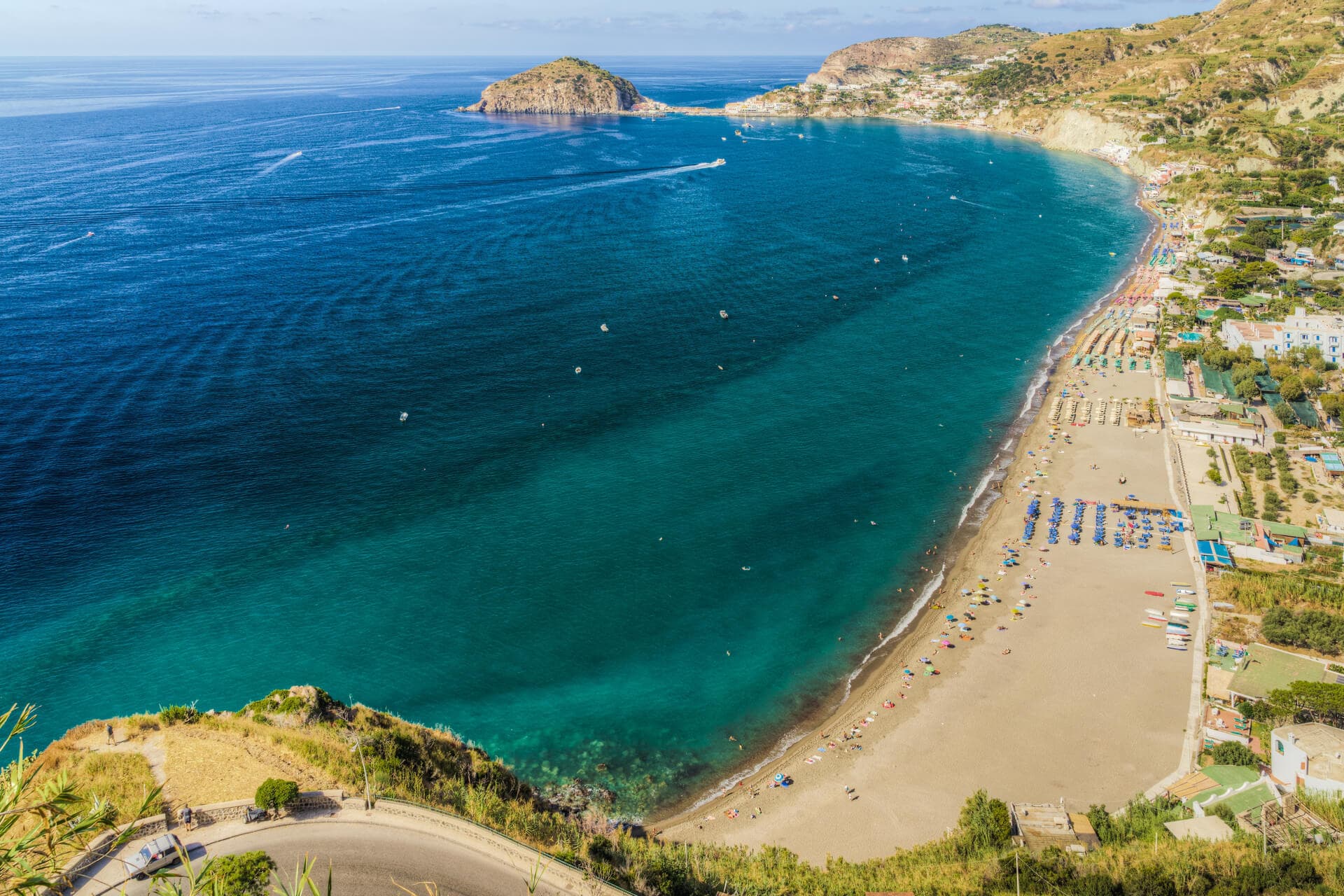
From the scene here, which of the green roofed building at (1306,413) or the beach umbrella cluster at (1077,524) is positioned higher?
the green roofed building at (1306,413)

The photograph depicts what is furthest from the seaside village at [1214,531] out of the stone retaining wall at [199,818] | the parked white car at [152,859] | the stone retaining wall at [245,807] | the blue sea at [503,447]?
the parked white car at [152,859]

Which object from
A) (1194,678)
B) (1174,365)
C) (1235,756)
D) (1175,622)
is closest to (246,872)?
(1235,756)

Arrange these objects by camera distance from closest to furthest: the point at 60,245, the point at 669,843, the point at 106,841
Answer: the point at 106,841 < the point at 669,843 < the point at 60,245

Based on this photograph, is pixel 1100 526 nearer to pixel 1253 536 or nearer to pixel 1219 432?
pixel 1253 536

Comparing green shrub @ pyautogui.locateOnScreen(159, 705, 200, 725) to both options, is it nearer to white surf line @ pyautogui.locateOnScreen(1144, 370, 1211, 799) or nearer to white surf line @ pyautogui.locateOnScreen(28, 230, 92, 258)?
white surf line @ pyautogui.locateOnScreen(1144, 370, 1211, 799)

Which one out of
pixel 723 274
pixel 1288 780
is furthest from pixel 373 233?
pixel 1288 780

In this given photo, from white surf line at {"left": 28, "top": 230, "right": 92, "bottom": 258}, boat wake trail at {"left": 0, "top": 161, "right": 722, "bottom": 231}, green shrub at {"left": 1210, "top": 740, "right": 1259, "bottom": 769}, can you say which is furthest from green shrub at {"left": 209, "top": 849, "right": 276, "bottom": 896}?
boat wake trail at {"left": 0, "top": 161, "right": 722, "bottom": 231}

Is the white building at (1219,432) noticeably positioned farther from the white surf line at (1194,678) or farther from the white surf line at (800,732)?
the white surf line at (800,732)
